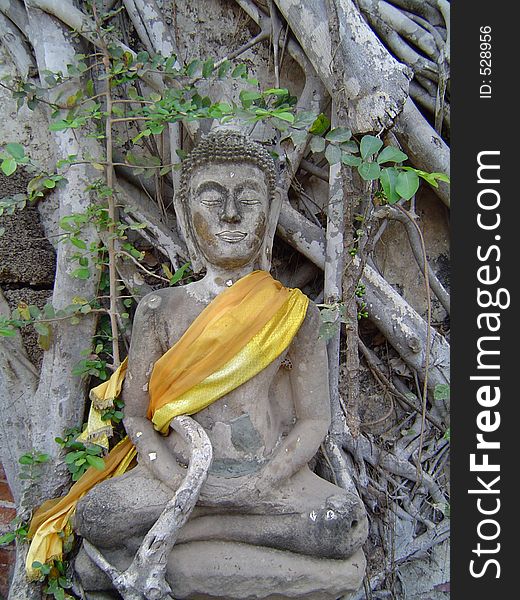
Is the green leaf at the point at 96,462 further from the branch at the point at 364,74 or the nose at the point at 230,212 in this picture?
the branch at the point at 364,74

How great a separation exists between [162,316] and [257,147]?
0.58 metres

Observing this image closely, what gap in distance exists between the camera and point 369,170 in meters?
1.60

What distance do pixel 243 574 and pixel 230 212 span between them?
0.98 meters

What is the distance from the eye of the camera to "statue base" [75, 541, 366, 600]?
5.41 ft

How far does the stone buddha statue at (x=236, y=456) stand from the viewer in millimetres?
1670

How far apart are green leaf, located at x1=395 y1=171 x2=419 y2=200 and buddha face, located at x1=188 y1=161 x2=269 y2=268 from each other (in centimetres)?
48

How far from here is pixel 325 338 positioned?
187cm

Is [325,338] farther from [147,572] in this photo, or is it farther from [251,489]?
[147,572]

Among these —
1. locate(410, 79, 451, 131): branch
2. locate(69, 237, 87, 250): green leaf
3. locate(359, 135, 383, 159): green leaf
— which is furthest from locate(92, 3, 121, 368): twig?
locate(410, 79, 451, 131): branch

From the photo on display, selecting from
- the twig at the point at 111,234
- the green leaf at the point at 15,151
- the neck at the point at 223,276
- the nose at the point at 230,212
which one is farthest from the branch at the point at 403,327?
the green leaf at the point at 15,151

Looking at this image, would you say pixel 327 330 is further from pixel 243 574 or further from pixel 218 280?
pixel 243 574

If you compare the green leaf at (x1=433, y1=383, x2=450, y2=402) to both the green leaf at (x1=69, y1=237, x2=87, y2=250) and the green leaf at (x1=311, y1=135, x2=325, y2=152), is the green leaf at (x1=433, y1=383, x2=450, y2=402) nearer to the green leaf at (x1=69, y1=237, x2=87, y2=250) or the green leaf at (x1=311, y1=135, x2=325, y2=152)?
the green leaf at (x1=311, y1=135, x2=325, y2=152)

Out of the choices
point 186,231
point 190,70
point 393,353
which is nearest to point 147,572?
point 186,231

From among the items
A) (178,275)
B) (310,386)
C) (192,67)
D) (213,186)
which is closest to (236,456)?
(310,386)
